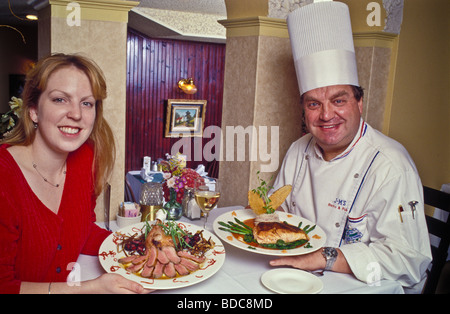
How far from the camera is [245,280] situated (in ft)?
4.98

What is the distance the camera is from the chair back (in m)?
2.16

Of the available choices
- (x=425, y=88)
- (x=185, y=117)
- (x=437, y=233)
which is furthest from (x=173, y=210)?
(x=185, y=117)

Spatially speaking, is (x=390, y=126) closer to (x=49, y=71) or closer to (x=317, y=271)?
(x=317, y=271)

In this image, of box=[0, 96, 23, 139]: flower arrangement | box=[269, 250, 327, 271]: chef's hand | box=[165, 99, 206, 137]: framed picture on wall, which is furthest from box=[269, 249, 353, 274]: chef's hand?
box=[165, 99, 206, 137]: framed picture on wall

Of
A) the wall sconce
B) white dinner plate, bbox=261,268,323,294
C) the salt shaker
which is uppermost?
the wall sconce

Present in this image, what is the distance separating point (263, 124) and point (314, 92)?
90 cm

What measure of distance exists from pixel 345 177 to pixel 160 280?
118 cm

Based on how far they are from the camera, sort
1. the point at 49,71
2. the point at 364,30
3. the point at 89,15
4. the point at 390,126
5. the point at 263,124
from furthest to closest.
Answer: the point at 390,126, the point at 364,30, the point at 263,124, the point at 89,15, the point at 49,71

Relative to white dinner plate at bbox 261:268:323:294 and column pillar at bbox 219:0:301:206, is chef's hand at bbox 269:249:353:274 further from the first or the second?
column pillar at bbox 219:0:301:206

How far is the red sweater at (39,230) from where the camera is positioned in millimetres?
1316

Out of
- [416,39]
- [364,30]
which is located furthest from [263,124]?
[416,39]

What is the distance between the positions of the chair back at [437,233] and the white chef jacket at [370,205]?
0.40 meters

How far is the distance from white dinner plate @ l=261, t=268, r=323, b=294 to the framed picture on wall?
7.81 m
